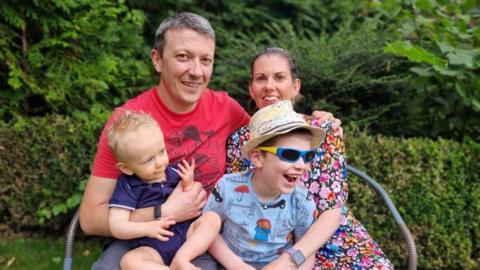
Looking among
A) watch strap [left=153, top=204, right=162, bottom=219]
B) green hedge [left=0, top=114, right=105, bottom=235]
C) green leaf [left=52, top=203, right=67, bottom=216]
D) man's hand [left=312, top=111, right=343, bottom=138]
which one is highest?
man's hand [left=312, top=111, right=343, bottom=138]

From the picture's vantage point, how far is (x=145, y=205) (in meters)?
2.63

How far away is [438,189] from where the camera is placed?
4.19 meters

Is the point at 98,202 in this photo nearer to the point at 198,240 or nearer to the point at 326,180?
the point at 198,240

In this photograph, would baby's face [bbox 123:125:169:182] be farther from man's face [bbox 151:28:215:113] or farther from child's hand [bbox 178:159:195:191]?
man's face [bbox 151:28:215:113]

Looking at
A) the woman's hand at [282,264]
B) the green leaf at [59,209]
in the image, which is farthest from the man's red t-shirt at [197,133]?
the green leaf at [59,209]

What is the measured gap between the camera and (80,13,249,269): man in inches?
106

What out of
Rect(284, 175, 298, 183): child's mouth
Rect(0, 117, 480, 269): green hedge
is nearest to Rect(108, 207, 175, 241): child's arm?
Rect(284, 175, 298, 183): child's mouth

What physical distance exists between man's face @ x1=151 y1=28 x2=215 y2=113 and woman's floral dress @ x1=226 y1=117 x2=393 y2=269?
49cm

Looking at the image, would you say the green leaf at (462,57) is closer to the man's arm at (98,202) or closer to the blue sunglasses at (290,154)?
the blue sunglasses at (290,154)

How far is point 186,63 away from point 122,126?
1.78 ft

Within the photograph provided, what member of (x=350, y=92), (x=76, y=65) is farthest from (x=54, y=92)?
(x=350, y=92)

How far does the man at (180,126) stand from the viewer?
270 centimetres

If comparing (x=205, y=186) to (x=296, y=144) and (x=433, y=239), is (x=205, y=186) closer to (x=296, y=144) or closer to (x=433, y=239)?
(x=296, y=144)

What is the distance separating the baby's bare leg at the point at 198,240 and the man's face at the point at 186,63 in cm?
67
